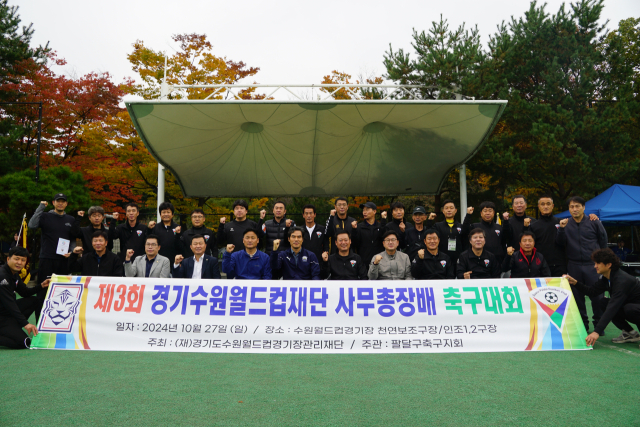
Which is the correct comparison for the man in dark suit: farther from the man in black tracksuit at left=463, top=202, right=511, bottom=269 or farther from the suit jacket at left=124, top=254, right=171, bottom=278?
the man in black tracksuit at left=463, top=202, right=511, bottom=269

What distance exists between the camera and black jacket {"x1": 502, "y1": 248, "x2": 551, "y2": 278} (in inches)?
200

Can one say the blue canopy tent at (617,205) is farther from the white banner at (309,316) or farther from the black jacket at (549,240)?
the white banner at (309,316)

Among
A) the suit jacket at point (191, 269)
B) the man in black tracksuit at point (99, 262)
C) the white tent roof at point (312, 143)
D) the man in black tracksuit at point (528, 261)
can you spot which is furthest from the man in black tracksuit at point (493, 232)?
the man in black tracksuit at point (99, 262)

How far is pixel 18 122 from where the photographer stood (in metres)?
16.2

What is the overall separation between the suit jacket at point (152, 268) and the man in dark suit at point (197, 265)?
14 cm

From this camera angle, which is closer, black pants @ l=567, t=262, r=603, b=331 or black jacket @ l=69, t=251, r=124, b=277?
black pants @ l=567, t=262, r=603, b=331

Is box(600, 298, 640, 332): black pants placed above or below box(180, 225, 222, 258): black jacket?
below

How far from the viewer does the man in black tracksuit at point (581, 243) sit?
5.16 meters

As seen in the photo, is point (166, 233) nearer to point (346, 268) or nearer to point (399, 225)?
point (346, 268)

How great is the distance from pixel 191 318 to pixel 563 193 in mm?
12260

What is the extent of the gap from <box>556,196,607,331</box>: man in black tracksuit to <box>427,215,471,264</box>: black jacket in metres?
1.16

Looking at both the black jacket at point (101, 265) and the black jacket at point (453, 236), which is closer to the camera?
the black jacket at point (101, 265)

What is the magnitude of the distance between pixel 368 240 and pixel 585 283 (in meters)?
2.72

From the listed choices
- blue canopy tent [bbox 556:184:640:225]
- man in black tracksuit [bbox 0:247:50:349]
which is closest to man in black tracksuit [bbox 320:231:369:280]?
man in black tracksuit [bbox 0:247:50:349]
